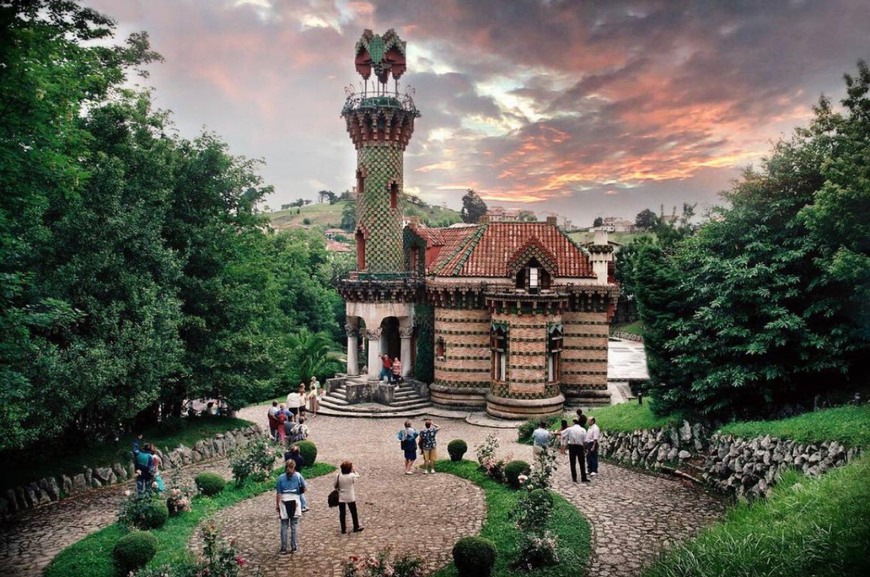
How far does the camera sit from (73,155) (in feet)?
60.9

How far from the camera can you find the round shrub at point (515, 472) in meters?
18.0

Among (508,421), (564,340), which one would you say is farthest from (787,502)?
(564,340)

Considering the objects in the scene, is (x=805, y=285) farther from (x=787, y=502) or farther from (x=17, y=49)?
(x=17, y=49)

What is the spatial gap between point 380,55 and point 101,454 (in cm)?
2359

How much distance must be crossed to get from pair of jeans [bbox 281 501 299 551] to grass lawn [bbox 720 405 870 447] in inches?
493

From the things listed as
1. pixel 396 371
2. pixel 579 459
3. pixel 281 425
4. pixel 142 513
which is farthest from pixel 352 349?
pixel 142 513

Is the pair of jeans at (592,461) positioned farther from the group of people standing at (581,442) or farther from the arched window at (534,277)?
the arched window at (534,277)

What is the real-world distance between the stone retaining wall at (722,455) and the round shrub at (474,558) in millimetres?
7527

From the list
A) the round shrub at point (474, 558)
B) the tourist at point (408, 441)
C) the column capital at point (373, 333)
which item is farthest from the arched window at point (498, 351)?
the round shrub at point (474, 558)

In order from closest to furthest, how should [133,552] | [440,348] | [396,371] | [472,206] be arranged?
[133,552], [440,348], [396,371], [472,206]

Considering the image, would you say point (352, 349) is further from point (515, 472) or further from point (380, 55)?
point (515, 472)

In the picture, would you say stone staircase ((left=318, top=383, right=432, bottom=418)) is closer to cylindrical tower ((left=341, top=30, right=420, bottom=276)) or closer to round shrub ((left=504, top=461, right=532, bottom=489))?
cylindrical tower ((left=341, top=30, right=420, bottom=276))

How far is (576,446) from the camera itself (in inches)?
723

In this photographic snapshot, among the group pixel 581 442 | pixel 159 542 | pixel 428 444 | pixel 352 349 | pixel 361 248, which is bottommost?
pixel 159 542
